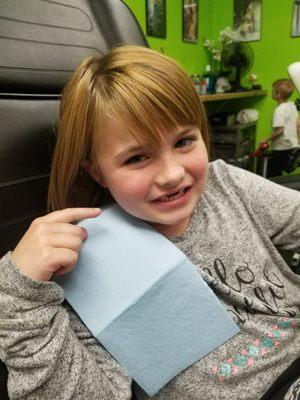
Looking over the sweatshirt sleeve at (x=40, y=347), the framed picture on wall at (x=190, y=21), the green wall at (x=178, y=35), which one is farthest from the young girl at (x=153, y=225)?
the framed picture on wall at (x=190, y=21)

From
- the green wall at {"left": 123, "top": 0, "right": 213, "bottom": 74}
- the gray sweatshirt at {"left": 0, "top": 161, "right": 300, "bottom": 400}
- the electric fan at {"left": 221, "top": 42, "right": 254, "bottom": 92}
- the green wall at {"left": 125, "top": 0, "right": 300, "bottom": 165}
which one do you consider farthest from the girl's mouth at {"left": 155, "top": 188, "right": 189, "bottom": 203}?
the electric fan at {"left": 221, "top": 42, "right": 254, "bottom": 92}

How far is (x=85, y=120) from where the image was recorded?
567 millimetres

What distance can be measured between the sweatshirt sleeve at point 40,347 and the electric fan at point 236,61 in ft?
9.14

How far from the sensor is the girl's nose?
1.80ft

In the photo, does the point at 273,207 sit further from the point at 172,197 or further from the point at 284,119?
the point at 284,119

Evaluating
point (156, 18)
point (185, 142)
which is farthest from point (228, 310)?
point (156, 18)

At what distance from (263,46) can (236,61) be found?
15.5 inches

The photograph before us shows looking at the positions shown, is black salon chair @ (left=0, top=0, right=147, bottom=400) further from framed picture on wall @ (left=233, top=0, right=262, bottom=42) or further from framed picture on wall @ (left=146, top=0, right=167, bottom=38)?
framed picture on wall @ (left=233, top=0, right=262, bottom=42)

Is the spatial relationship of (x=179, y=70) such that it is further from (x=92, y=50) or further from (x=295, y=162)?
(x=295, y=162)

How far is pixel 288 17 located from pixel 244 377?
3.11 m

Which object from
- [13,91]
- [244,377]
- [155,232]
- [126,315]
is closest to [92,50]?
[13,91]

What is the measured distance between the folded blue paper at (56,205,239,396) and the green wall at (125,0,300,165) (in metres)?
2.34

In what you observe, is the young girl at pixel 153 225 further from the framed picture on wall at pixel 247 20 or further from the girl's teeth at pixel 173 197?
the framed picture on wall at pixel 247 20

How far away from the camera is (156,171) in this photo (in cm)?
55
